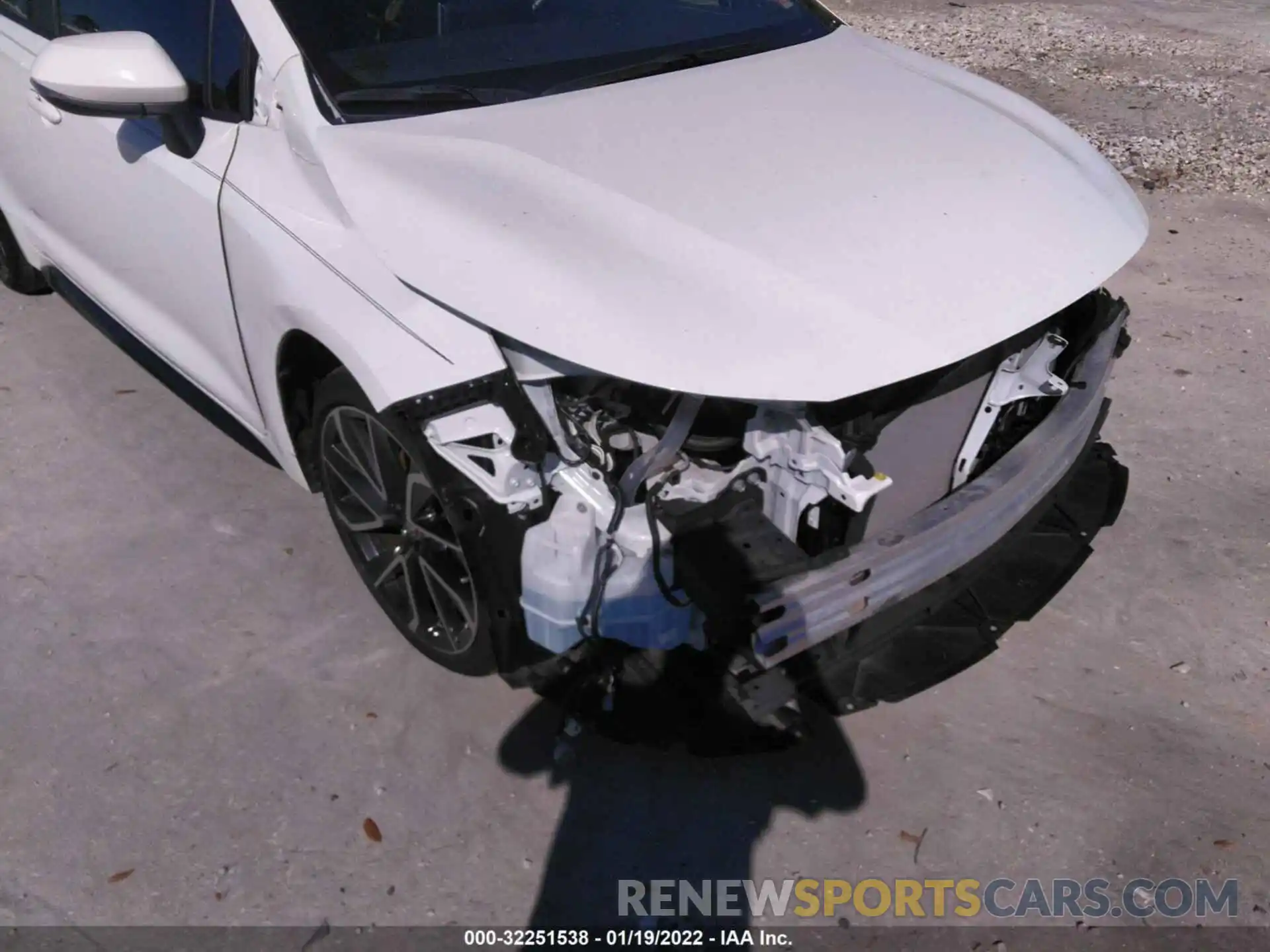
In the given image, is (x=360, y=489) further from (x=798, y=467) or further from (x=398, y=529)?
(x=798, y=467)

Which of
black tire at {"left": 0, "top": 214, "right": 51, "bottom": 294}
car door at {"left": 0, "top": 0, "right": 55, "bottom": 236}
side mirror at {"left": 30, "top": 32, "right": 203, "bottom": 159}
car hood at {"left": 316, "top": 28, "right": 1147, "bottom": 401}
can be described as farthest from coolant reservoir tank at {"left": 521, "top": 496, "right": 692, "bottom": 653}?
black tire at {"left": 0, "top": 214, "right": 51, "bottom": 294}

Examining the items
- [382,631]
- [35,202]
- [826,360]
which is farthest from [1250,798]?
[35,202]

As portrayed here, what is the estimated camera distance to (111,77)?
8.16ft

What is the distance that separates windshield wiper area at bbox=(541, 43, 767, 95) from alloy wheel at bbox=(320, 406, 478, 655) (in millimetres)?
971

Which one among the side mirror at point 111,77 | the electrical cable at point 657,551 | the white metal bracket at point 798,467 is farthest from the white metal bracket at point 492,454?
the side mirror at point 111,77

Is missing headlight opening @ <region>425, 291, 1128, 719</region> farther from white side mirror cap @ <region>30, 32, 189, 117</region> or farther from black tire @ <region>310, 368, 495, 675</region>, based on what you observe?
white side mirror cap @ <region>30, 32, 189, 117</region>

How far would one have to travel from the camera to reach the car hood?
2010mm

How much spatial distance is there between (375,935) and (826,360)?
154cm

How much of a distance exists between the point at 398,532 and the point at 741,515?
42.6 inches

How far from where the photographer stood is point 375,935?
2.27 metres

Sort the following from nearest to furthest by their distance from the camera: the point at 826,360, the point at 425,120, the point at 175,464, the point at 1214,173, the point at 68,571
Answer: the point at 826,360 < the point at 425,120 < the point at 68,571 < the point at 175,464 < the point at 1214,173

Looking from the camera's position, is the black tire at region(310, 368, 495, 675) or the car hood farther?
the black tire at region(310, 368, 495, 675)

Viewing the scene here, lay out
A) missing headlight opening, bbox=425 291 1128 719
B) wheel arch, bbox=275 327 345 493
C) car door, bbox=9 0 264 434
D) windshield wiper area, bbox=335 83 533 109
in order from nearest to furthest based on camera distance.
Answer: missing headlight opening, bbox=425 291 1128 719 < windshield wiper area, bbox=335 83 533 109 < wheel arch, bbox=275 327 345 493 < car door, bbox=9 0 264 434

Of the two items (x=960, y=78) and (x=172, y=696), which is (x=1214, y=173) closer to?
(x=960, y=78)
